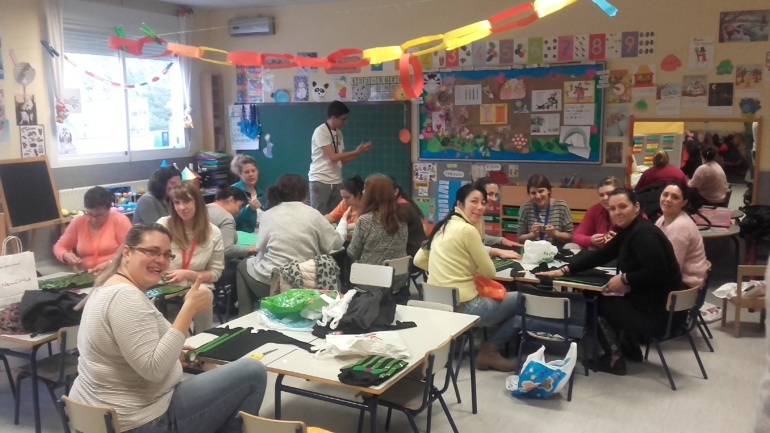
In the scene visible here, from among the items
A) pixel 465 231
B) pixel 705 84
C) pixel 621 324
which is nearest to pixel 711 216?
pixel 705 84

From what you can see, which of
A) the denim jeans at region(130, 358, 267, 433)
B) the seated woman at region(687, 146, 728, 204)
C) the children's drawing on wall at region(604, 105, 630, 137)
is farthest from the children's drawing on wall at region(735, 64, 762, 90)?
the denim jeans at region(130, 358, 267, 433)

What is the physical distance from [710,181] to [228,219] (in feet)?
14.2

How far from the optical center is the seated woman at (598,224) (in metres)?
4.74

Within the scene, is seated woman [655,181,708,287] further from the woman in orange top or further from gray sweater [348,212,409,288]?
the woman in orange top

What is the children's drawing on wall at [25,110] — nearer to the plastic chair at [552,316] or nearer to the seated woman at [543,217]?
the seated woman at [543,217]

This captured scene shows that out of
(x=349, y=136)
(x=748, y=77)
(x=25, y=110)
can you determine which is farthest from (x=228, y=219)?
(x=748, y=77)

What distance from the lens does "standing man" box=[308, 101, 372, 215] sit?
6730 millimetres

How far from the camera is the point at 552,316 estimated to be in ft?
12.4

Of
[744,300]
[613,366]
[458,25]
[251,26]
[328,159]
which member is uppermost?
[251,26]

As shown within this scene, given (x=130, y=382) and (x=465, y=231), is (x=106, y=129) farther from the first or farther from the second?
(x=130, y=382)

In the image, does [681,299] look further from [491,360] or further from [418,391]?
[418,391]

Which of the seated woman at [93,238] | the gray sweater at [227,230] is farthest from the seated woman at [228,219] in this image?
the seated woman at [93,238]

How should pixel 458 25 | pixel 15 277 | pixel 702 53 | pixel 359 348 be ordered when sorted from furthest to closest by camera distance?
pixel 458 25
pixel 702 53
pixel 15 277
pixel 359 348

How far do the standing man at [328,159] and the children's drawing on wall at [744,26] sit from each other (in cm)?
345
